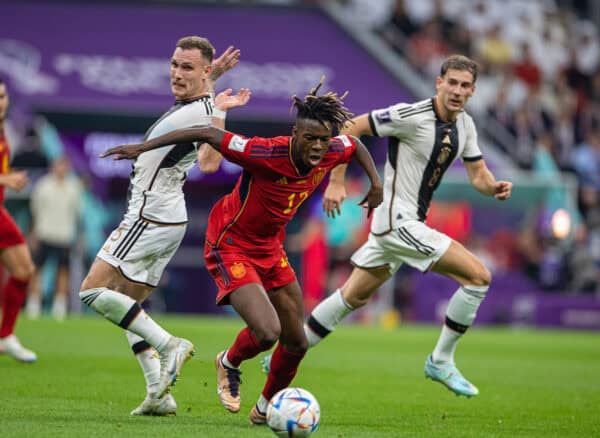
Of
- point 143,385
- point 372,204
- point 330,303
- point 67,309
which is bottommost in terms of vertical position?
point 67,309

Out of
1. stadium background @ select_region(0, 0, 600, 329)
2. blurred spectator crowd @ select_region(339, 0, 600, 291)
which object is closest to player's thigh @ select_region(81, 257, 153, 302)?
stadium background @ select_region(0, 0, 600, 329)

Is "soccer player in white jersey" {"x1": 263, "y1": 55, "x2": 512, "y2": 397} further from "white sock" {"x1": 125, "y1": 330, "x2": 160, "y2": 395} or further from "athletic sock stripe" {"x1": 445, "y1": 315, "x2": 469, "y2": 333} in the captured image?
"white sock" {"x1": 125, "y1": 330, "x2": 160, "y2": 395}

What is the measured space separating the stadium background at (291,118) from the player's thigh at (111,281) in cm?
1338

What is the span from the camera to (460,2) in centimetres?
2658

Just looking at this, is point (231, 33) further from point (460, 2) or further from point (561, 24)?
point (561, 24)

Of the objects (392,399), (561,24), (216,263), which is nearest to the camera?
(216,263)

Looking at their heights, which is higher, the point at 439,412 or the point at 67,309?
the point at 439,412

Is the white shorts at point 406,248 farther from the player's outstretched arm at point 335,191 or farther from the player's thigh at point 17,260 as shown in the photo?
the player's thigh at point 17,260

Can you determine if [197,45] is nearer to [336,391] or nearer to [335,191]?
[335,191]

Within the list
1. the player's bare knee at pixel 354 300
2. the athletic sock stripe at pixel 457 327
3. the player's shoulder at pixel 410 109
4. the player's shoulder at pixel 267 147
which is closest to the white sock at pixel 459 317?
the athletic sock stripe at pixel 457 327

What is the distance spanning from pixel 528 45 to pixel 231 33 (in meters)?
8.08

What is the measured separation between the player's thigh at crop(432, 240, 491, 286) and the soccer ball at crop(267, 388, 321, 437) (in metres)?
3.01

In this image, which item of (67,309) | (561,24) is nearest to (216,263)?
(67,309)

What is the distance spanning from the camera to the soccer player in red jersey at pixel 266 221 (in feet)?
23.6
